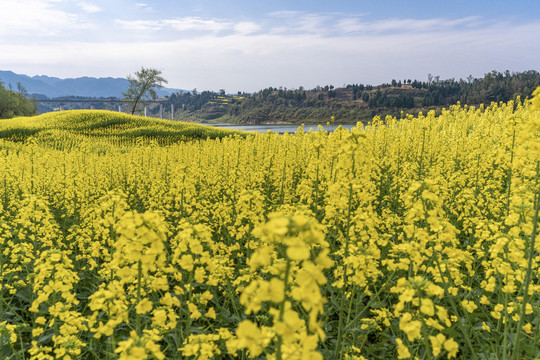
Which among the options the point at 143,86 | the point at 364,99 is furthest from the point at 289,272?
the point at 364,99

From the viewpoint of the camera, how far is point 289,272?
→ 1.83 metres

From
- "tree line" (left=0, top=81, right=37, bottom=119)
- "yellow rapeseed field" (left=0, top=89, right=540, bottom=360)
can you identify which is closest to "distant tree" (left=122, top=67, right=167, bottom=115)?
"tree line" (left=0, top=81, right=37, bottom=119)

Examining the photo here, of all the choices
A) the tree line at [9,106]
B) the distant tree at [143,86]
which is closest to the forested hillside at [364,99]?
the distant tree at [143,86]

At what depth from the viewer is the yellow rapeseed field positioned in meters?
2.18

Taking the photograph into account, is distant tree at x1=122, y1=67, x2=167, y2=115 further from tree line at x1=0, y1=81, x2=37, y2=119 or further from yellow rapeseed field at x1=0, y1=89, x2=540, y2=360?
yellow rapeseed field at x1=0, y1=89, x2=540, y2=360

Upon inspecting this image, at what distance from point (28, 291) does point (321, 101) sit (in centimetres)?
15093

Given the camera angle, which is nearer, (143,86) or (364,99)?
(143,86)

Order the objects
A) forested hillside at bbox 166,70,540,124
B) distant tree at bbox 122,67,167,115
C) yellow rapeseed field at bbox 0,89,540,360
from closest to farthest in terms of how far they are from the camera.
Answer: yellow rapeseed field at bbox 0,89,540,360 < distant tree at bbox 122,67,167,115 < forested hillside at bbox 166,70,540,124

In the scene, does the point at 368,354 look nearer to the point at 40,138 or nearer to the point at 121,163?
the point at 121,163

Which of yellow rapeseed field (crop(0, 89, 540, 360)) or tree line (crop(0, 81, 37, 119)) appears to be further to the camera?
tree line (crop(0, 81, 37, 119))

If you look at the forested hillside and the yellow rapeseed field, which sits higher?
the forested hillside

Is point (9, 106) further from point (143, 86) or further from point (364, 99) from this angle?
point (364, 99)

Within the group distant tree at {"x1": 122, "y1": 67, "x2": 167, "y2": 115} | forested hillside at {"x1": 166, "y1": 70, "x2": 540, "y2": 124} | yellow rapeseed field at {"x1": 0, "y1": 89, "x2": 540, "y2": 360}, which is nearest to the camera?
yellow rapeseed field at {"x1": 0, "y1": 89, "x2": 540, "y2": 360}

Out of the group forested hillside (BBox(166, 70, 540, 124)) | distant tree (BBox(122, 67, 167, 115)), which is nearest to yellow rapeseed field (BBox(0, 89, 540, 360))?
distant tree (BBox(122, 67, 167, 115))
